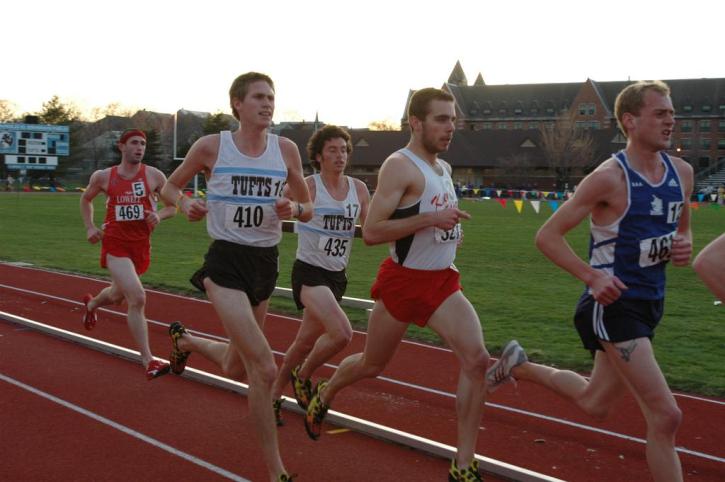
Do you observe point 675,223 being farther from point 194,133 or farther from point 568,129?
point 194,133

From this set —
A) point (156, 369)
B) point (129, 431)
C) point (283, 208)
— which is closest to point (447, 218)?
point (283, 208)

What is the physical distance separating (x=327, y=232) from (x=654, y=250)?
9.27ft

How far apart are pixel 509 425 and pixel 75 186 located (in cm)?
7791

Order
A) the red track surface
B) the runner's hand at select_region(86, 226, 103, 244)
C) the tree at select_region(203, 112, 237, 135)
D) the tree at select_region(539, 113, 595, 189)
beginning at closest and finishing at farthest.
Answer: the red track surface < the runner's hand at select_region(86, 226, 103, 244) < the tree at select_region(203, 112, 237, 135) < the tree at select_region(539, 113, 595, 189)

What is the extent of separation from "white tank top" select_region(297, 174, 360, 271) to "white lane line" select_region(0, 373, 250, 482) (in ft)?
5.63

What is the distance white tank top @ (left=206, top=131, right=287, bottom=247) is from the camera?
15.4 ft

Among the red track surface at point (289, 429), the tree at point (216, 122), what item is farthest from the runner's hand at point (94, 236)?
the tree at point (216, 122)

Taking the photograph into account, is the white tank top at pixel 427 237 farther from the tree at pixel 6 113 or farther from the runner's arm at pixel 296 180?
the tree at pixel 6 113

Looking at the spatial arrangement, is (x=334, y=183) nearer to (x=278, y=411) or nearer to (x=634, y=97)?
(x=278, y=411)

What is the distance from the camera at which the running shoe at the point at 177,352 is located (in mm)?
6270

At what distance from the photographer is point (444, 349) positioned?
8.49 meters

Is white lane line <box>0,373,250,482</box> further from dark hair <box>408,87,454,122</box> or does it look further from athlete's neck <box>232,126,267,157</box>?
dark hair <box>408,87,454,122</box>

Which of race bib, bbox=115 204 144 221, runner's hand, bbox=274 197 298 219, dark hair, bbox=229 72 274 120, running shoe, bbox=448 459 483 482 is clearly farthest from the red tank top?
running shoe, bbox=448 459 483 482

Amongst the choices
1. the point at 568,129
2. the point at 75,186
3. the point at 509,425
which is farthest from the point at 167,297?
the point at 568,129
